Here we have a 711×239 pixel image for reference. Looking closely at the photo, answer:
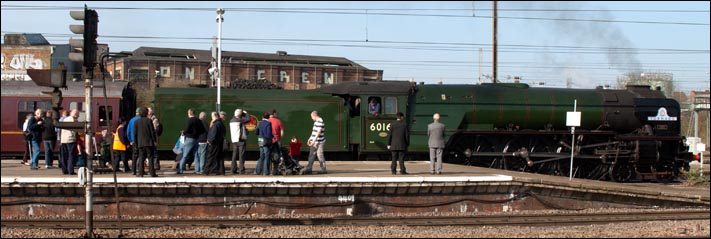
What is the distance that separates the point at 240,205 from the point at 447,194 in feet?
14.6

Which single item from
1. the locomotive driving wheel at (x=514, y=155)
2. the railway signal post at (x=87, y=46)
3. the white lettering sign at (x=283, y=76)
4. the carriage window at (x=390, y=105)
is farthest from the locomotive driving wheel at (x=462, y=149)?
the white lettering sign at (x=283, y=76)

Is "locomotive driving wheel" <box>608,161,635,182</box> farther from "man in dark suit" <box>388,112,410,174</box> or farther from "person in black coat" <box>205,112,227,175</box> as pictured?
"person in black coat" <box>205,112,227,175</box>

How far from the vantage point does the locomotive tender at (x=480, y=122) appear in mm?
21688

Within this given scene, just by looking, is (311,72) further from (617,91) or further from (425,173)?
(425,173)

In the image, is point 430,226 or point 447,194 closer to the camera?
point 430,226

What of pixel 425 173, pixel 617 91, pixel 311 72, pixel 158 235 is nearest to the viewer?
pixel 158 235

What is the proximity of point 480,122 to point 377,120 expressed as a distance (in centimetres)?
334

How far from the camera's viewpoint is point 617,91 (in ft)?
79.5

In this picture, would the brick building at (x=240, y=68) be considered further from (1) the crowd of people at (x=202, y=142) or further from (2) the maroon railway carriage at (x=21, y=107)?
(1) the crowd of people at (x=202, y=142)

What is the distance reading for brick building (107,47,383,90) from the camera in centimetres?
6412

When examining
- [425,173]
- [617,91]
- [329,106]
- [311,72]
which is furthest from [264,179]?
[311,72]

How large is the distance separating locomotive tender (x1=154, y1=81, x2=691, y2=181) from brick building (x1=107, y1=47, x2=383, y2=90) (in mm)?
38773

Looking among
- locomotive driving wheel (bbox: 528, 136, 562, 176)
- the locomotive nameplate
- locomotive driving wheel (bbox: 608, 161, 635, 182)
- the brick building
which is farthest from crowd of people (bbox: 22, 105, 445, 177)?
the brick building

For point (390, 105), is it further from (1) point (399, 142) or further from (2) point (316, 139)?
(2) point (316, 139)
